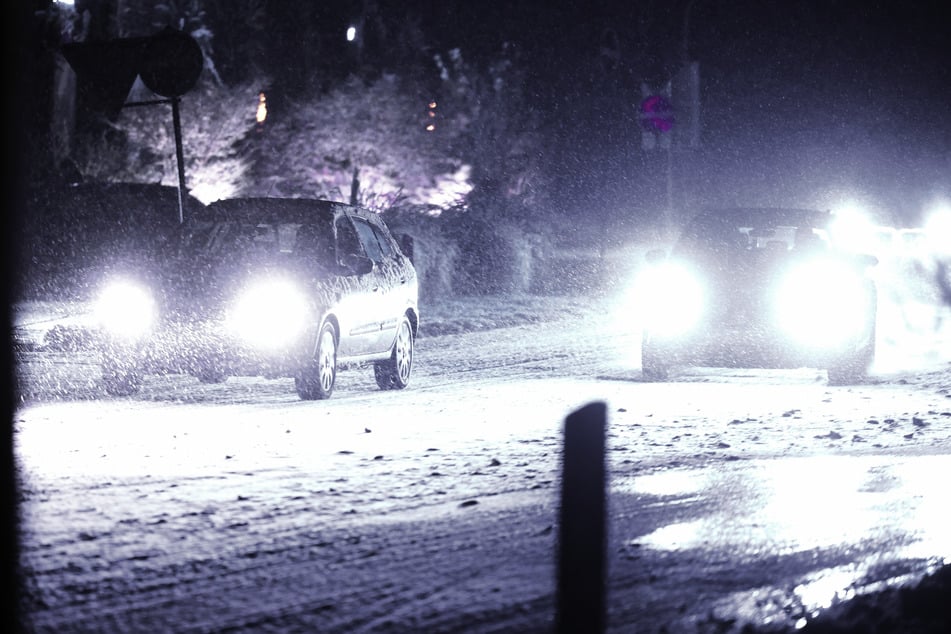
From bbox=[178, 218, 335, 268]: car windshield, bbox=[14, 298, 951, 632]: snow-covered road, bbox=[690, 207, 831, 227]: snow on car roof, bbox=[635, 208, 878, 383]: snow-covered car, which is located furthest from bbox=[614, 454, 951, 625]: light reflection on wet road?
bbox=[690, 207, 831, 227]: snow on car roof

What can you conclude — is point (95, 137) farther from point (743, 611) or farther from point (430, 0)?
point (743, 611)

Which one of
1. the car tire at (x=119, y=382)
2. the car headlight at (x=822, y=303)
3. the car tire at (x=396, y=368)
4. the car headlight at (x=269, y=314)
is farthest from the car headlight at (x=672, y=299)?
the car tire at (x=119, y=382)

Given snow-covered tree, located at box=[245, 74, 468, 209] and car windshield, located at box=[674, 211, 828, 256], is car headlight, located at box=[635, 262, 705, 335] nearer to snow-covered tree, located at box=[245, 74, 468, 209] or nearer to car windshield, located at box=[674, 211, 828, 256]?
car windshield, located at box=[674, 211, 828, 256]

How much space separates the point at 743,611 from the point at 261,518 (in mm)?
2678

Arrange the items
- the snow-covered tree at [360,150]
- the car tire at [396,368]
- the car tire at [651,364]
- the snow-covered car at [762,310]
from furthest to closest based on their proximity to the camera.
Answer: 1. the snow-covered tree at [360,150]
2. the car tire at [396,368]
3. the car tire at [651,364]
4. the snow-covered car at [762,310]

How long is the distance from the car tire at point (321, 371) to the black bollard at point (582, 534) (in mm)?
2638

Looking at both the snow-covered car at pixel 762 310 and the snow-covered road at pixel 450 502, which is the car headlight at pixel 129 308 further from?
the snow-covered car at pixel 762 310

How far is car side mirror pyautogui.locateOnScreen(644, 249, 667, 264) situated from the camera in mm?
13328

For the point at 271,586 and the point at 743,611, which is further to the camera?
the point at 271,586

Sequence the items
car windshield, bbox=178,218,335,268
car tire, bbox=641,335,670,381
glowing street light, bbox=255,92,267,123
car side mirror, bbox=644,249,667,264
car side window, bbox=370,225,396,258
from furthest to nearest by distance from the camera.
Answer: glowing street light, bbox=255,92,267,123 → car side window, bbox=370,225,396,258 → car side mirror, bbox=644,249,667,264 → car tire, bbox=641,335,670,381 → car windshield, bbox=178,218,335,268

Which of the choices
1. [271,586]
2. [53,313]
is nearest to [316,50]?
[53,313]

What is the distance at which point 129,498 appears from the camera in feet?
23.9

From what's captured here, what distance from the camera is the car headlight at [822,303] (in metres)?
12.7

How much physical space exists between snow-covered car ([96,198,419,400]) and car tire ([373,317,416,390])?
0.80 feet
